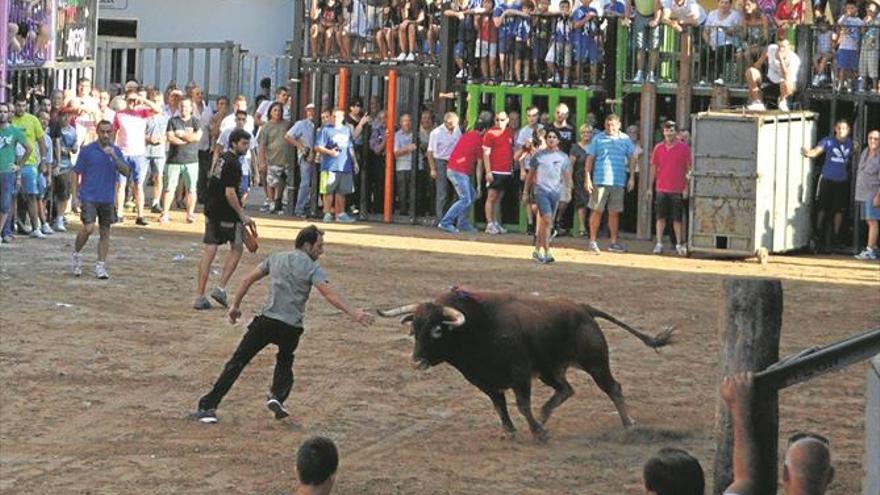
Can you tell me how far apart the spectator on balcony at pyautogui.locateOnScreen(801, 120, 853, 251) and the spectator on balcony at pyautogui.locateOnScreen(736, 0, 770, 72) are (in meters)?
1.54

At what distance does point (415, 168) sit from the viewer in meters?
33.2

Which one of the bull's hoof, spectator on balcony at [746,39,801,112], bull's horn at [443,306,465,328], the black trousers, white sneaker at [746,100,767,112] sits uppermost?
spectator on balcony at [746,39,801,112]

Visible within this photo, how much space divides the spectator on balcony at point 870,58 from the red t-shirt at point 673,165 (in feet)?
8.86

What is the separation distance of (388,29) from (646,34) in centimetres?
422

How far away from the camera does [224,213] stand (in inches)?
831

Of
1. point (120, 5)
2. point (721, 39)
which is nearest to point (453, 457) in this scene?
point (721, 39)

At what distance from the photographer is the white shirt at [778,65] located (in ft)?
96.9

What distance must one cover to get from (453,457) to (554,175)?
12159 mm

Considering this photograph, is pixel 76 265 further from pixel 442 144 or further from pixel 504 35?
pixel 504 35

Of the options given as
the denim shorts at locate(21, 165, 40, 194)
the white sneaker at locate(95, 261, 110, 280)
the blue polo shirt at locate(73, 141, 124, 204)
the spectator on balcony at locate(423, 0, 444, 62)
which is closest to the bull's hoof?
the blue polo shirt at locate(73, 141, 124, 204)

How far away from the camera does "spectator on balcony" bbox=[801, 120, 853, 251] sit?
29359 millimetres

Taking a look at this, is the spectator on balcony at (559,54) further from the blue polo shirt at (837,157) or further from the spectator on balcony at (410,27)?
the blue polo shirt at (837,157)

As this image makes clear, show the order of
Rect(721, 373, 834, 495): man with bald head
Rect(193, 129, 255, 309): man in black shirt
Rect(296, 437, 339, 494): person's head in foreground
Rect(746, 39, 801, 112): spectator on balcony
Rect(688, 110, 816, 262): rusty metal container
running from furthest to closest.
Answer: Rect(746, 39, 801, 112): spectator on balcony, Rect(688, 110, 816, 262): rusty metal container, Rect(193, 129, 255, 309): man in black shirt, Rect(296, 437, 339, 494): person's head in foreground, Rect(721, 373, 834, 495): man with bald head

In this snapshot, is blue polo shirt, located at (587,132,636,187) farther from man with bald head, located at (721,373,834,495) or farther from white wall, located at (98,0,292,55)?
man with bald head, located at (721,373,834,495)
